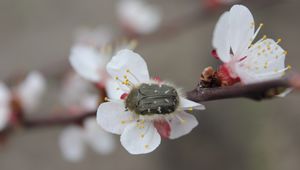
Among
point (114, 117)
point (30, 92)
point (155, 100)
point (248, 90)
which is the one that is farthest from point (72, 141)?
point (248, 90)

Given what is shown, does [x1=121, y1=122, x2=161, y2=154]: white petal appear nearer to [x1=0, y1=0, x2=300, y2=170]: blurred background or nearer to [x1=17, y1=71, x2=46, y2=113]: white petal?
[x1=17, y1=71, x2=46, y2=113]: white petal

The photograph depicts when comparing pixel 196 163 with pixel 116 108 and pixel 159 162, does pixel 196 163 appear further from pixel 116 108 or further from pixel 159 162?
pixel 116 108

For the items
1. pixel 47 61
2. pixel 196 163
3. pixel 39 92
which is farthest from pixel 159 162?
pixel 39 92

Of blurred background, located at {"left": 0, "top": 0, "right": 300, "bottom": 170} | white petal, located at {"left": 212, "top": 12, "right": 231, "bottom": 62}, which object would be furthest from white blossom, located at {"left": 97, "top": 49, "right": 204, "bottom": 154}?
blurred background, located at {"left": 0, "top": 0, "right": 300, "bottom": 170}

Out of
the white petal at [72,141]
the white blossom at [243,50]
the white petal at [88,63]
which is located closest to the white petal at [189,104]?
the white blossom at [243,50]

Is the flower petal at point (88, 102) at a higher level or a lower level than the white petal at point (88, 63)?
lower

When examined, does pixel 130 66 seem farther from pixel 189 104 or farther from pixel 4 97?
pixel 4 97

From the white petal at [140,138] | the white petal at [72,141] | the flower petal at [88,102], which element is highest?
the white petal at [140,138]

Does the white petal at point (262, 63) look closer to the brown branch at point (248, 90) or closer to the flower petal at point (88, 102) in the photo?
the brown branch at point (248, 90)
